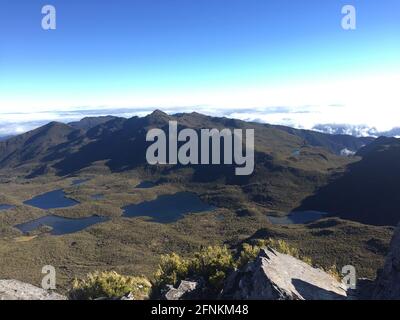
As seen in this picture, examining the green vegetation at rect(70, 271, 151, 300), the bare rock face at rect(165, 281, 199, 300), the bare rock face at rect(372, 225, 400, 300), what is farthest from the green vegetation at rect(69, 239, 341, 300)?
the bare rock face at rect(372, 225, 400, 300)

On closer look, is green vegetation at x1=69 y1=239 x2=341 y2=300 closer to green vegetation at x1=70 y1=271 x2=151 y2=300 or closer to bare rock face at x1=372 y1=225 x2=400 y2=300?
green vegetation at x1=70 y1=271 x2=151 y2=300

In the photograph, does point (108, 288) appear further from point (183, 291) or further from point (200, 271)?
point (200, 271)

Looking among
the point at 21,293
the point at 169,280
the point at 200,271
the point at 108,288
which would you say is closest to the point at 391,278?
the point at 200,271

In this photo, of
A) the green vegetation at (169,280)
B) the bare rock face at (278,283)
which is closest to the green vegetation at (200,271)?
the green vegetation at (169,280)

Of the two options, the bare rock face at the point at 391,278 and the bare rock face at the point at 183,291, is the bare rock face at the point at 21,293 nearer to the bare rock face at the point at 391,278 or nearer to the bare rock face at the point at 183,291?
the bare rock face at the point at 183,291

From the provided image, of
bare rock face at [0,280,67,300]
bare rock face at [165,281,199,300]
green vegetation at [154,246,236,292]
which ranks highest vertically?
bare rock face at [0,280,67,300]
